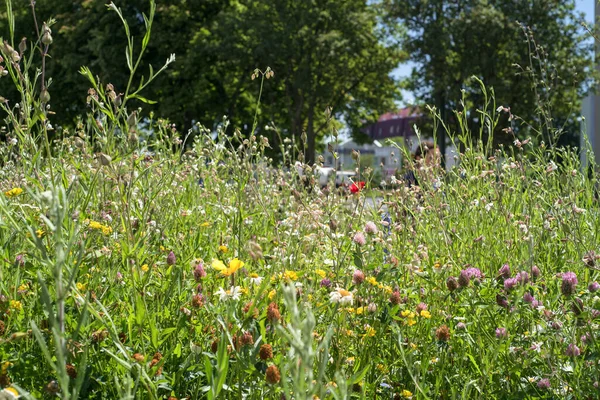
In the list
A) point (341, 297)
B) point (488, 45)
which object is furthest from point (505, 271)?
point (488, 45)

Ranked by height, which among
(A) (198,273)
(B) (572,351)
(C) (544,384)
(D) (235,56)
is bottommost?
(C) (544,384)

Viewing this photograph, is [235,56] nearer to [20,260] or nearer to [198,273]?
[20,260]

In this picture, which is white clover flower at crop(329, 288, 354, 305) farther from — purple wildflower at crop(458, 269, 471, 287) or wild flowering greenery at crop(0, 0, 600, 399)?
purple wildflower at crop(458, 269, 471, 287)

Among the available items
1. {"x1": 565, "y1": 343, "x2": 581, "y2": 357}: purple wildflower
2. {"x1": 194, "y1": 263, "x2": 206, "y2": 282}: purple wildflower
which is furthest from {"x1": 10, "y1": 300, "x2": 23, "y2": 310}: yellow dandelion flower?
{"x1": 565, "y1": 343, "x2": 581, "y2": 357}: purple wildflower

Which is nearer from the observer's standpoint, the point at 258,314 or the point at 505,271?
the point at 258,314

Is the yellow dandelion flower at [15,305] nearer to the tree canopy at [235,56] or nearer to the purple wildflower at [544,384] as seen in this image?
the purple wildflower at [544,384]

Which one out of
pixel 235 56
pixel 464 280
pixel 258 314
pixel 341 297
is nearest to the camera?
pixel 341 297

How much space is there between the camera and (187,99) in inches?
1115

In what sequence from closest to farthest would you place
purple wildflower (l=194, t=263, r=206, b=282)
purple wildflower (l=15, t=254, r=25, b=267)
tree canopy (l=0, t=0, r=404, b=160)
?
purple wildflower (l=194, t=263, r=206, b=282) → purple wildflower (l=15, t=254, r=25, b=267) → tree canopy (l=0, t=0, r=404, b=160)

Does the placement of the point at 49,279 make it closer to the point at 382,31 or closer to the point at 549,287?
the point at 549,287

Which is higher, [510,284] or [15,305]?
[510,284]

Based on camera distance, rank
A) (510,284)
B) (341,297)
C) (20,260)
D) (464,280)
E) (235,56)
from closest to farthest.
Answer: (341,297), (510,284), (464,280), (20,260), (235,56)

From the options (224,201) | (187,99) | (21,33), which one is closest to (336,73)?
(187,99)

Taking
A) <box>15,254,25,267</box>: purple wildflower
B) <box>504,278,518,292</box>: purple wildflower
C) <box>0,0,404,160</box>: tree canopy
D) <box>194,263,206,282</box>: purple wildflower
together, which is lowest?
<box>15,254,25,267</box>: purple wildflower
